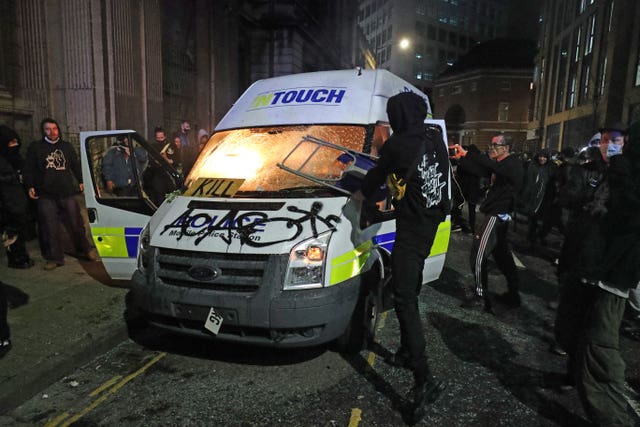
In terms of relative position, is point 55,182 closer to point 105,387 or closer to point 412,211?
point 105,387

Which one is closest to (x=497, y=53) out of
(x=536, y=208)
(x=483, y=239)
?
(x=536, y=208)

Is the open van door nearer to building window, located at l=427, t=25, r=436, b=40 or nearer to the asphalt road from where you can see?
the asphalt road

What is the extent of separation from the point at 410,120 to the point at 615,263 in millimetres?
1473

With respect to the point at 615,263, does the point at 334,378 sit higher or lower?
lower

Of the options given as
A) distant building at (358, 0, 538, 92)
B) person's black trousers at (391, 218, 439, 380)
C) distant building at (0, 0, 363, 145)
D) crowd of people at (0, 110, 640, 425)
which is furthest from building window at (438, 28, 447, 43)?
person's black trousers at (391, 218, 439, 380)

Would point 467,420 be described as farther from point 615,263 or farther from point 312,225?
point 312,225

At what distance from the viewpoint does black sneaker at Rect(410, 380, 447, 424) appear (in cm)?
279

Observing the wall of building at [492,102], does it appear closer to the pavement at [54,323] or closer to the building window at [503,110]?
the building window at [503,110]

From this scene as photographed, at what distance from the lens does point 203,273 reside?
10.5 ft

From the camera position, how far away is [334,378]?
3.39 metres

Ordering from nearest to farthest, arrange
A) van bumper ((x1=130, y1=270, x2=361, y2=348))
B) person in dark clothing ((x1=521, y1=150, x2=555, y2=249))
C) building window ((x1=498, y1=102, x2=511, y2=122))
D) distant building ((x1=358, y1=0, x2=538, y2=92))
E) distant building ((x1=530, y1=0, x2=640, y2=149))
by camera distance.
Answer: van bumper ((x1=130, y1=270, x2=361, y2=348)) → person in dark clothing ((x1=521, y1=150, x2=555, y2=249)) → distant building ((x1=530, y1=0, x2=640, y2=149)) → building window ((x1=498, y1=102, x2=511, y2=122)) → distant building ((x1=358, y1=0, x2=538, y2=92))

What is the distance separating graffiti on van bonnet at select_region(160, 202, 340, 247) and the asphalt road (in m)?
1.08

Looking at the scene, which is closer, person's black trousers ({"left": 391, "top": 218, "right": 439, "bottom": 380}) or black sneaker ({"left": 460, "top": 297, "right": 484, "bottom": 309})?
person's black trousers ({"left": 391, "top": 218, "right": 439, "bottom": 380})

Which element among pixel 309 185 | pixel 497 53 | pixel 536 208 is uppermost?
pixel 497 53
